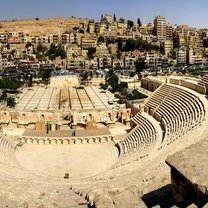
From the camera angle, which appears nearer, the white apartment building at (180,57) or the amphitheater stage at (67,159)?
the amphitheater stage at (67,159)

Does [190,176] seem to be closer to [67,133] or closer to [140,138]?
[140,138]

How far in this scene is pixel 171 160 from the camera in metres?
7.90

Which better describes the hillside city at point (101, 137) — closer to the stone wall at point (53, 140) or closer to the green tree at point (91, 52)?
the stone wall at point (53, 140)

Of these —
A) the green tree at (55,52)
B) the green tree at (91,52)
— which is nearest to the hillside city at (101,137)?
the green tree at (55,52)

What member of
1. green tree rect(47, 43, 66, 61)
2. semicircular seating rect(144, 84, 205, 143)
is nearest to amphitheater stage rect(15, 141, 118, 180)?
semicircular seating rect(144, 84, 205, 143)

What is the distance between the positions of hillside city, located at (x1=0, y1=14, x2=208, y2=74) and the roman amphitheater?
42.5m

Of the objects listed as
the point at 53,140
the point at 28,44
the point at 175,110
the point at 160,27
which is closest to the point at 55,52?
the point at 28,44

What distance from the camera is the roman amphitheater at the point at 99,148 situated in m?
12.2

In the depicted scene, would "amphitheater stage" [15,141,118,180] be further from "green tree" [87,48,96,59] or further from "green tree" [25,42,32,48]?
"green tree" [25,42,32,48]

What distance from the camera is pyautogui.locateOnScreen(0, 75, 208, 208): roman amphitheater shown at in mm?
12250

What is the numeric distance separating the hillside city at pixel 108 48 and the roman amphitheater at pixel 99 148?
42464mm

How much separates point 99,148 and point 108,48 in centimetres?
7034

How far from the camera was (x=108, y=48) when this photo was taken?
95.0 metres

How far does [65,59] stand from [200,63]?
Answer: 3210 centimetres
